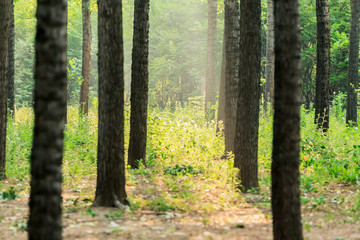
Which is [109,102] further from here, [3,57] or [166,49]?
[166,49]

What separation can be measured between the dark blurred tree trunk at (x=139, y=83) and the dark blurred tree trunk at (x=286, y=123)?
648 centimetres

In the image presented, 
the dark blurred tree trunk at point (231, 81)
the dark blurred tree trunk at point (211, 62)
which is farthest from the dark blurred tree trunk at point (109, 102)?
the dark blurred tree trunk at point (211, 62)

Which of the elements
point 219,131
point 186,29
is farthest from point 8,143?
point 186,29

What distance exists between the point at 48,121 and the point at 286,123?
106 inches

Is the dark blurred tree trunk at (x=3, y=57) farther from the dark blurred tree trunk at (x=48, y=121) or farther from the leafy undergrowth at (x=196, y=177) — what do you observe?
the dark blurred tree trunk at (x=48, y=121)

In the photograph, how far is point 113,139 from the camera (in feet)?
25.3

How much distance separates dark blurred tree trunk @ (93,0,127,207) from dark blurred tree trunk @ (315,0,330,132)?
25.5ft

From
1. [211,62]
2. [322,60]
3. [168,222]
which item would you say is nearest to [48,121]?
[168,222]

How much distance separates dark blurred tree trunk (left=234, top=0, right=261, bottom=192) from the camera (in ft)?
31.1

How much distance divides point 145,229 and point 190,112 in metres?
17.2

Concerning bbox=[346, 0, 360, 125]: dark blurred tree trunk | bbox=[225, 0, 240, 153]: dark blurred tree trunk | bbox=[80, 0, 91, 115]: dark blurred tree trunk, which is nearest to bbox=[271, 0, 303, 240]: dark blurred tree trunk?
bbox=[225, 0, 240, 153]: dark blurred tree trunk

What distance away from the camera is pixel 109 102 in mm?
7637

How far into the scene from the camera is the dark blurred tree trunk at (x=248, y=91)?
9477 millimetres

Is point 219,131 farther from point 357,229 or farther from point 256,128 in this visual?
point 357,229
